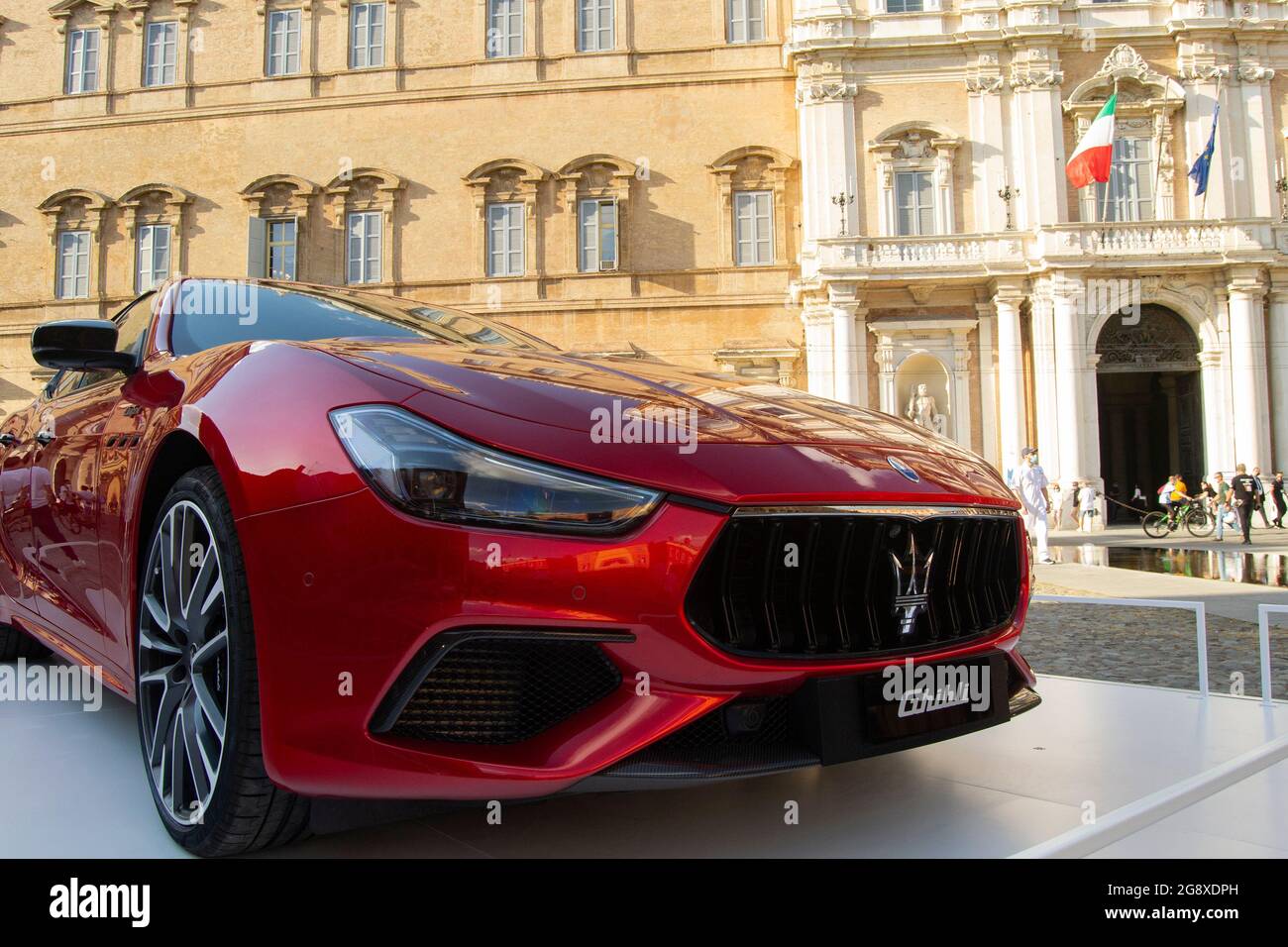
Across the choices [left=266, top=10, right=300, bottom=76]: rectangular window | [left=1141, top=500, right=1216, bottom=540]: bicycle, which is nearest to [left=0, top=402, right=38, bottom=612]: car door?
[left=1141, top=500, right=1216, bottom=540]: bicycle

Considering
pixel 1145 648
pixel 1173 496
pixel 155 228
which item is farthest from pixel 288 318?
pixel 155 228

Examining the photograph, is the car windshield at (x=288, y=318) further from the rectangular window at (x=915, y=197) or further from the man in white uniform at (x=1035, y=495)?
the rectangular window at (x=915, y=197)

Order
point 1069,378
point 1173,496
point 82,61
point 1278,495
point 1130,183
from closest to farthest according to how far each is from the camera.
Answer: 1. point 1173,496
2. point 1278,495
3. point 1069,378
4. point 1130,183
5. point 82,61

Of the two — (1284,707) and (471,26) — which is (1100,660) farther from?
(471,26)

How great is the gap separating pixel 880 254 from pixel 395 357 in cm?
1884

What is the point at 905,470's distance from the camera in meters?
1.70

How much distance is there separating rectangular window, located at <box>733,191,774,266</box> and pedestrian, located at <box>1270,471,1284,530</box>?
11.8 metres

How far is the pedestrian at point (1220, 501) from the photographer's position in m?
16.4

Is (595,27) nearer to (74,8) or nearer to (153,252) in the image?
(153,252)

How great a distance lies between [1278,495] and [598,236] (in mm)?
16180

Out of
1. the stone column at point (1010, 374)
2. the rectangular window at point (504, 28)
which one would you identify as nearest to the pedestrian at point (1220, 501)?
the stone column at point (1010, 374)

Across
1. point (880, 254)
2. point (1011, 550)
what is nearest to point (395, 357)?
point (1011, 550)

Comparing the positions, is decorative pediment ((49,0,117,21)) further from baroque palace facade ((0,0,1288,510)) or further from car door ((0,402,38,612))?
car door ((0,402,38,612))

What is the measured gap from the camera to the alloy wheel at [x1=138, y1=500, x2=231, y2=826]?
1575 mm
